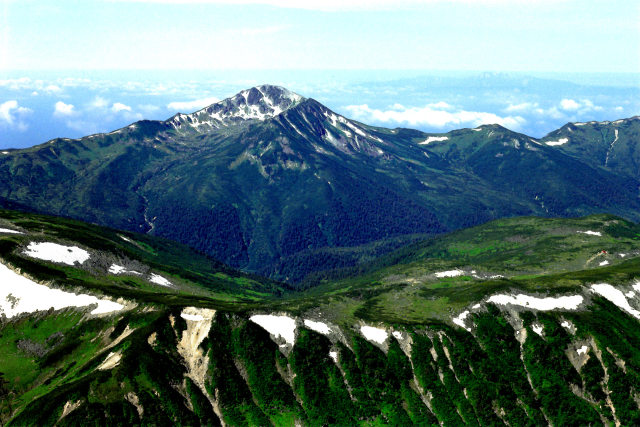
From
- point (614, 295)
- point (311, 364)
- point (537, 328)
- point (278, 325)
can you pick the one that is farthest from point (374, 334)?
point (614, 295)

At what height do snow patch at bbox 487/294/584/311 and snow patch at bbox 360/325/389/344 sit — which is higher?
snow patch at bbox 487/294/584/311

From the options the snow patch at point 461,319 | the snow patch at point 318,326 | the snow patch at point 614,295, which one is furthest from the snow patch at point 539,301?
the snow patch at point 318,326

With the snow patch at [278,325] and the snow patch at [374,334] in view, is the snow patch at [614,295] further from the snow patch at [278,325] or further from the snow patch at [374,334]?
the snow patch at [278,325]

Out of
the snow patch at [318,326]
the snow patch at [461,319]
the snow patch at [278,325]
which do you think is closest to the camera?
the snow patch at [278,325]

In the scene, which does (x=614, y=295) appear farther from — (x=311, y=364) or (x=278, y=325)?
(x=278, y=325)

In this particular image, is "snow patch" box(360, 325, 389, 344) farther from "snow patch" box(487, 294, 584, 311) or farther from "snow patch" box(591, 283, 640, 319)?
"snow patch" box(591, 283, 640, 319)

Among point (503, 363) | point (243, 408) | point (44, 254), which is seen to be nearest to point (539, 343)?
point (503, 363)

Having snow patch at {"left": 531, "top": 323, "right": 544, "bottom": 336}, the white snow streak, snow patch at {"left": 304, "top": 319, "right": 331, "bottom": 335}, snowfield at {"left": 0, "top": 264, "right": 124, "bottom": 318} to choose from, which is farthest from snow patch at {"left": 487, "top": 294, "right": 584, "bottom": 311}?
snowfield at {"left": 0, "top": 264, "right": 124, "bottom": 318}
